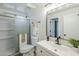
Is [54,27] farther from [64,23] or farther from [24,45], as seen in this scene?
[24,45]

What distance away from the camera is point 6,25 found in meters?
1.57

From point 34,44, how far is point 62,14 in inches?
30.7

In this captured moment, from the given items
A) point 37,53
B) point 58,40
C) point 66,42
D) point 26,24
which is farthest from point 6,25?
point 66,42

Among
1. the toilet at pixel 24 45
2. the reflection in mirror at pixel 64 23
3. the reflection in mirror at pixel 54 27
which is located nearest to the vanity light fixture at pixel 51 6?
the reflection in mirror at pixel 64 23

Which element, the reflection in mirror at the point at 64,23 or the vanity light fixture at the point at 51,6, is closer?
the reflection in mirror at the point at 64,23

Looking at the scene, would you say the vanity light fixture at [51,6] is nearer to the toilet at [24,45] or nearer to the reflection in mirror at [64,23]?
the reflection in mirror at [64,23]

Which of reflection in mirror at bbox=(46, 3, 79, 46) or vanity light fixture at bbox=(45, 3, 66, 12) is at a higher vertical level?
vanity light fixture at bbox=(45, 3, 66, 12)

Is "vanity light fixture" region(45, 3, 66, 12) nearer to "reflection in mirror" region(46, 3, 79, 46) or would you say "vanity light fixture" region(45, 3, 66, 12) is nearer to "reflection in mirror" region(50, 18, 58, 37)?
"reflection in mirror" region(46, 3, 79, 46)

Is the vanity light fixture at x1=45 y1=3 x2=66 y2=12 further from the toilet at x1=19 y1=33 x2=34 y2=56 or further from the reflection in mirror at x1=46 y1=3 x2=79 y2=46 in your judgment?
the toilet at x1=19 y1=33 x2=34 y2=56

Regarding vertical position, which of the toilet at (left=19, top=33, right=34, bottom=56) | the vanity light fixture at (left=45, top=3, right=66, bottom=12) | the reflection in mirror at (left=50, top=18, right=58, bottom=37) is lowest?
the toilet at (left=19, top=33, right=34, bottom=56)

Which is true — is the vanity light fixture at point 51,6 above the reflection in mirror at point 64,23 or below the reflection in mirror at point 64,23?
above

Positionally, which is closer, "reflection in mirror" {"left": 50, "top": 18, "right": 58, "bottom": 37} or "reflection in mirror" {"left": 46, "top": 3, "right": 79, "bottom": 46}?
"reflection in mirror" {"left": 46, "top": 3, "right": 79, "bottom": 46}

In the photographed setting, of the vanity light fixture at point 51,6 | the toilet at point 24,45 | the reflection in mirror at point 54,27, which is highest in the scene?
the vanity light fixture at point 51,6

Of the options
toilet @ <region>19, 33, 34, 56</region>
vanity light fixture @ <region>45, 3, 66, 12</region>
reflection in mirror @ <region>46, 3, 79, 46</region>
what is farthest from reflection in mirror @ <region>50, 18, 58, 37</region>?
toilet @ <region>19, 33, 34, 56</region>
